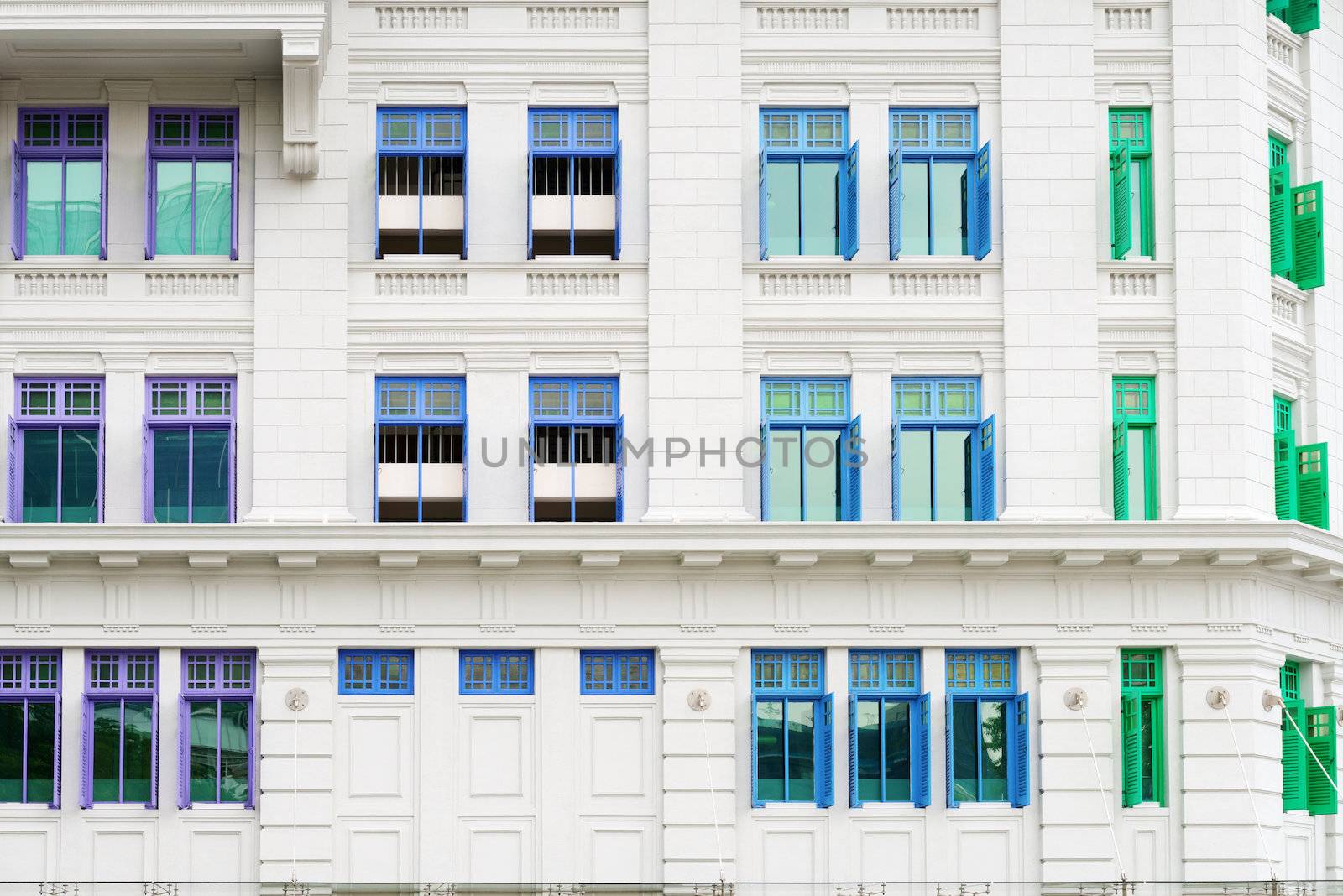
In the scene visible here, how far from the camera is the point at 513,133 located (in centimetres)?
3102

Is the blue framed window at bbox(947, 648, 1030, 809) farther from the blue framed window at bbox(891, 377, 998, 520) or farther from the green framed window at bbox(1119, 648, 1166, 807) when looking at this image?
the blue framed window at bbox(891, 377, 998, 520)

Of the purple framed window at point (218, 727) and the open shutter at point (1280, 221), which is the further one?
the open shutter at point (1280, 221)

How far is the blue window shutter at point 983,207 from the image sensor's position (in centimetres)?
3075

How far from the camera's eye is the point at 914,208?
3116cm

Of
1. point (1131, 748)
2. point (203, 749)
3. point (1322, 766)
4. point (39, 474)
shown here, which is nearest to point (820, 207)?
point (1131, 748)

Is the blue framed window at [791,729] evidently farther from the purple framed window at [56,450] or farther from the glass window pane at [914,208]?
the purple framed window at [56,450]

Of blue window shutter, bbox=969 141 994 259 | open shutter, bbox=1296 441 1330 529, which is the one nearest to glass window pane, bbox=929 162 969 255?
blue window shutter, bbox=969 141 994 259

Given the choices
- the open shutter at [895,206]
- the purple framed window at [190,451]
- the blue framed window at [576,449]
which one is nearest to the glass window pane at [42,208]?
the purple framed window at [190,451]

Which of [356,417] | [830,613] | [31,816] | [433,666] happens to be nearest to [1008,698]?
[830,613]

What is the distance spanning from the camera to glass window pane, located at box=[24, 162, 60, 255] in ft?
102

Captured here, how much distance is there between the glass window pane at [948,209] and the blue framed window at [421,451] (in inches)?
264

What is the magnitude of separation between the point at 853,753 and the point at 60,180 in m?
13.4

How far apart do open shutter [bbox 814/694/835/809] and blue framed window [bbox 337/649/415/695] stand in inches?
214

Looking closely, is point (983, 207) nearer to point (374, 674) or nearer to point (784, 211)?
point (784, 211)
